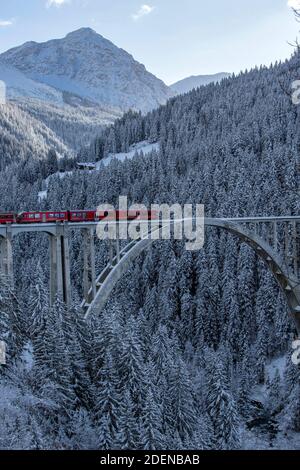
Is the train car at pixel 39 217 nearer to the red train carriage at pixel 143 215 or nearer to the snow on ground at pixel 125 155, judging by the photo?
the red train carriage at pixel 143 215

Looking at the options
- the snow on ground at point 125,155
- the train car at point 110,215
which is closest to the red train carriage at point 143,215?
the train car at point 110,215

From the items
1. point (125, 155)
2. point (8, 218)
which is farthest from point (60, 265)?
point (125, 155)

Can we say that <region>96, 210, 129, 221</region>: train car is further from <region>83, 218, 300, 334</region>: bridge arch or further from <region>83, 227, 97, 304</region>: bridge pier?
<region>83, 227, 97, 304</region>: bridge pier

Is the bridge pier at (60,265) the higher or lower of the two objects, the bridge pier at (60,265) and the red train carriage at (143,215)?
the lower

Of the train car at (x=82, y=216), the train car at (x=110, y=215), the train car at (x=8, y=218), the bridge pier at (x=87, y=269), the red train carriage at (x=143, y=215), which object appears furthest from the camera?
the red train carriage at (x=143, y=215)

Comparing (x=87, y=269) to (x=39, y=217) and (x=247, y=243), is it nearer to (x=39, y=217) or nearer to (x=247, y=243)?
(x=39, y=217)

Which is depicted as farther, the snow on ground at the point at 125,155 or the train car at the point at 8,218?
the snow on ground at the point at 125,155
